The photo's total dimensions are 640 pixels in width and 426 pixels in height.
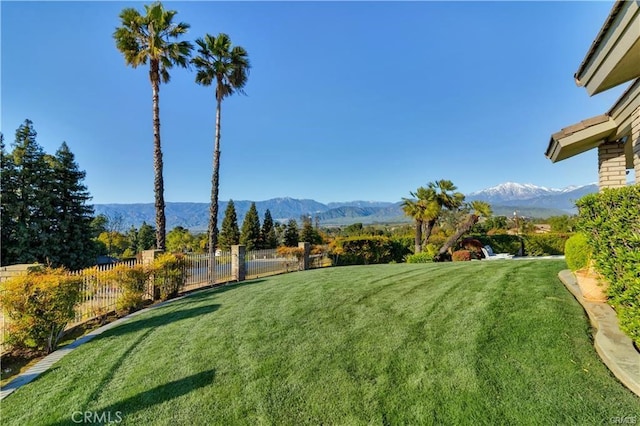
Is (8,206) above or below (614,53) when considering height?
below

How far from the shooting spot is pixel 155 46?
41.4ft

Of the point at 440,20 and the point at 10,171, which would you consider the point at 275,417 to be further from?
the point at 10,171

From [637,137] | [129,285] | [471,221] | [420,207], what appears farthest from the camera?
[420,207]

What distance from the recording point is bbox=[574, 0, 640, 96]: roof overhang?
2.50m

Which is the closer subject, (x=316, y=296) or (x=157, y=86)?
(x=316, y=296)

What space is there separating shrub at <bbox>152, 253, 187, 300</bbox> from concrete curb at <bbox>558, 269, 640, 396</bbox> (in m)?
9.19

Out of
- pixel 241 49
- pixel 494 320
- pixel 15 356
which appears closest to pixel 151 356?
pixel 15 356

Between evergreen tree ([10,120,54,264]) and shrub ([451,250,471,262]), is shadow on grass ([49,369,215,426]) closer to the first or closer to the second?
shrub ([451,250,471,262])

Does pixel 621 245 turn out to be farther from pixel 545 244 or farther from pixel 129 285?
pixel 545 244

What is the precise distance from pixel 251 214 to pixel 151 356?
40.7 meters

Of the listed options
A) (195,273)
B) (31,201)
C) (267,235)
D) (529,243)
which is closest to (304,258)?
(195,273)

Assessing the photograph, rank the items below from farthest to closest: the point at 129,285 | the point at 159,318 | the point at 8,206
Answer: the point at 8,206 < the point at 129,285 < the point at 159,318

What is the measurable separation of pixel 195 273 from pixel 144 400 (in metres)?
8.19

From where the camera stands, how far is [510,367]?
306 centimetres
